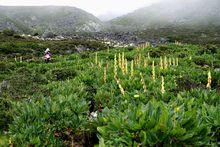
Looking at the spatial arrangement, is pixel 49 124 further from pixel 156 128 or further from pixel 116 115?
pixel 156 128

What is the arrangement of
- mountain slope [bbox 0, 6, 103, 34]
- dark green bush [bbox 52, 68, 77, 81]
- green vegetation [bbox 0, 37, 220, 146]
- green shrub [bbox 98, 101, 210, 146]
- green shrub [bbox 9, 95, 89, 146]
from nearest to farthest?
green shrub [bbox 98, 101, 210, 146] → green vegetation [bbox 0, 37, 220, 146] → green shrub [bbox 9, 95, 89, 146] → dark green bush [bbox 52, 68, 77, 81] → mountain slope [bbox 0, 6, 103, 34]

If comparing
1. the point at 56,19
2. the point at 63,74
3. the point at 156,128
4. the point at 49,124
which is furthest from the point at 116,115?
the point at 56,19

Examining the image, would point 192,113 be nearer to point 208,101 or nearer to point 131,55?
point 208,101

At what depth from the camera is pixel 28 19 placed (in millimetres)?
182750

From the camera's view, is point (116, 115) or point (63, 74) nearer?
point (116, 115)

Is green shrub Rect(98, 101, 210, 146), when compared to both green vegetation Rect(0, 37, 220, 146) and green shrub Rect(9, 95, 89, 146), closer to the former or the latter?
green vegetation Rect(0, 37, 220, 146)

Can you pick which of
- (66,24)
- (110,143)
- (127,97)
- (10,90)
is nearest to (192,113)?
(110,143)

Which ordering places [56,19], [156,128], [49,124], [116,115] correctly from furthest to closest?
[56,19], [49,124], [116,115], [156,128]

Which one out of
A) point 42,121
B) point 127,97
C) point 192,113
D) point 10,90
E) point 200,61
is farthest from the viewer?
point 200,61

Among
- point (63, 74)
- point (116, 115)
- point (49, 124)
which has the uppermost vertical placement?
point (116, 115)

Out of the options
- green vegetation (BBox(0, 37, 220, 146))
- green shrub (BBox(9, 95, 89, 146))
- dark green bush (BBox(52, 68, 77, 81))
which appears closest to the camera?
green vegetation (BBox(0, 37, 220, 146))

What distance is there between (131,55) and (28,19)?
547 feet

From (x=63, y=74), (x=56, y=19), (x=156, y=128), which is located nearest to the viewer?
(x=156, y=128)

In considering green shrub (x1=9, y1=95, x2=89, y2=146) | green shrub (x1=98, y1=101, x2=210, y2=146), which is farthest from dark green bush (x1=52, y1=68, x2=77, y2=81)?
green shrub (x1=98, y1=101, x2=210, y2=146)
